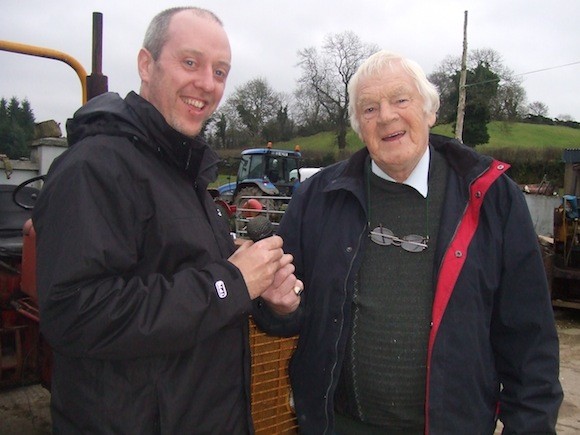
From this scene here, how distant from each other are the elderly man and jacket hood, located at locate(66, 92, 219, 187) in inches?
22.4

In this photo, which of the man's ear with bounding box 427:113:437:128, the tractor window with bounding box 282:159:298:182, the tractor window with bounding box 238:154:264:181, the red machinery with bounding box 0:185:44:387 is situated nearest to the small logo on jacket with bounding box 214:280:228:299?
the man's ear with bounding box 427:113:437:128

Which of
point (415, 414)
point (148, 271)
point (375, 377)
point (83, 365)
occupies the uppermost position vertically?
point (148, 271)

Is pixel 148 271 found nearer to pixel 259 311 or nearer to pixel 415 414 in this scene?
pixel 259 311

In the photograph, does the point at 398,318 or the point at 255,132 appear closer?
the point at 398,318

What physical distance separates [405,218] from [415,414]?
2.17 ft

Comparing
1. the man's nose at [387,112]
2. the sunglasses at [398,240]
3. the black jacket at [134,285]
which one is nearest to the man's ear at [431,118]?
the man's nose at [387,112]

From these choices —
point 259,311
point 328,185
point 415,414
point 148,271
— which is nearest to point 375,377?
point 415,414

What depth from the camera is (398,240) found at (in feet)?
6.04

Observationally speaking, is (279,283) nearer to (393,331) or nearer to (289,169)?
(393,331)

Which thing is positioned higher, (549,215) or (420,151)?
(420,151)

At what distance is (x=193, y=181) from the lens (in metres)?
1.65

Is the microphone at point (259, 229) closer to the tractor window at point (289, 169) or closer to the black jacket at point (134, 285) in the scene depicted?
the black jacket at point (134, 285)

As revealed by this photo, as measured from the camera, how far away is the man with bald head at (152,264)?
1271mm

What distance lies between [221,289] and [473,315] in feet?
2.71
